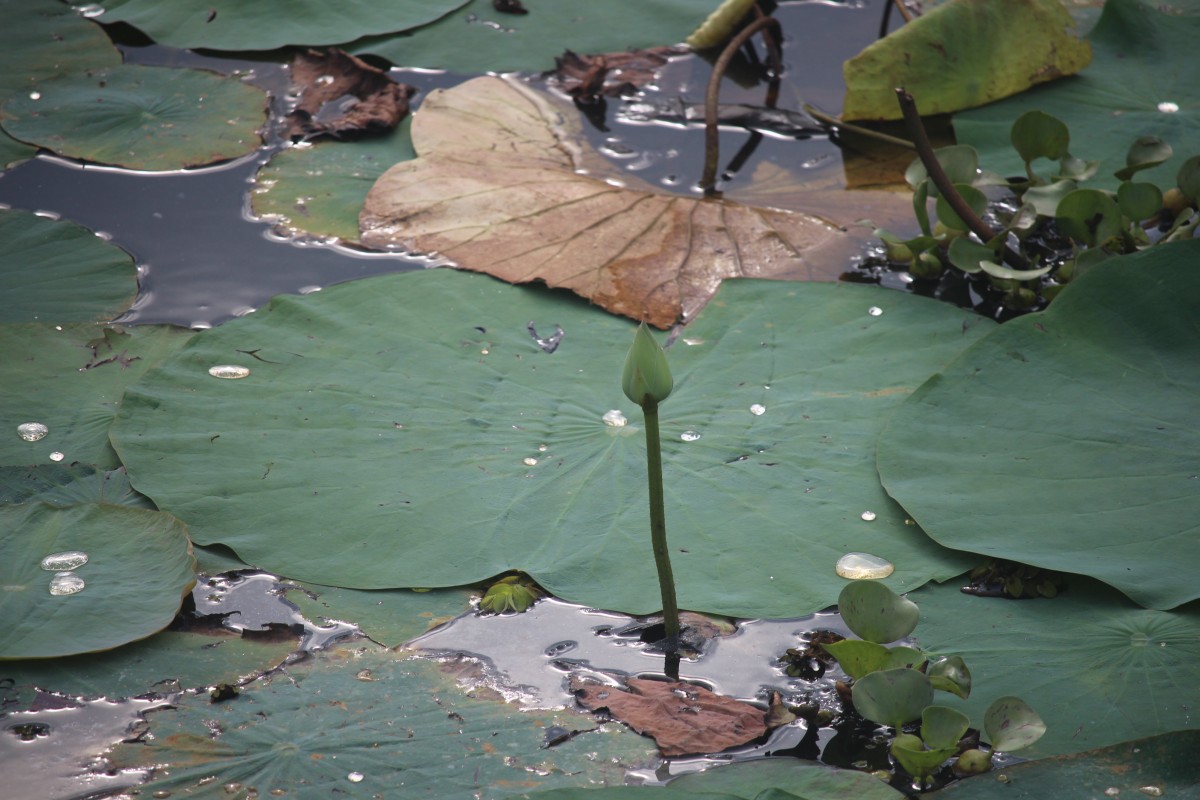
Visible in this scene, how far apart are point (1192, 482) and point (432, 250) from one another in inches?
63.5

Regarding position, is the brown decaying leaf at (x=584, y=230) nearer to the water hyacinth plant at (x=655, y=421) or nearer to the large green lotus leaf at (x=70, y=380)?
the large green lotus leaf at (x=70, y=380)

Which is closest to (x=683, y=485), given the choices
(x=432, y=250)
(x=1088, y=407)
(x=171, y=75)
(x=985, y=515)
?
(x=985, y=515)

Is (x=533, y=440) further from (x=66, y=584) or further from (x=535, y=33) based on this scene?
(x=535, y=33)

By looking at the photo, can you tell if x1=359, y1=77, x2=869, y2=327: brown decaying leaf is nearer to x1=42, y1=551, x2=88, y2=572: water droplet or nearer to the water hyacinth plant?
the water hyacinth plant

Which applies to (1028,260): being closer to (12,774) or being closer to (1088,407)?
(1088,407)

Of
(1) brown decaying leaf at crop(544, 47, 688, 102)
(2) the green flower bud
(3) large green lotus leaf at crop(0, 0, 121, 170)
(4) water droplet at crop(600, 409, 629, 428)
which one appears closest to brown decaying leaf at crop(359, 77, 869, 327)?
(4) water droplet at crop(600, 409, 629, 428)

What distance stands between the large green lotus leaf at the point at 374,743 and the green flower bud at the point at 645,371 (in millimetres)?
483

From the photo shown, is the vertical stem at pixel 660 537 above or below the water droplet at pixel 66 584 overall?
above

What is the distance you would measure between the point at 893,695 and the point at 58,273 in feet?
6.42

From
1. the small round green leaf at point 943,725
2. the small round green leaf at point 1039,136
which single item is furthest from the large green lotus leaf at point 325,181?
the small round green leaf at point 943,725

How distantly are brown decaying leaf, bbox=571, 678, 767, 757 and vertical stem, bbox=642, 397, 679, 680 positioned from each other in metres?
0.05

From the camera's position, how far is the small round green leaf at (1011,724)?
1.32 metres

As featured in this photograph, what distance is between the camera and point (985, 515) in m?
1.72

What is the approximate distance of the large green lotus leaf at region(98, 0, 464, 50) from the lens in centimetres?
317
